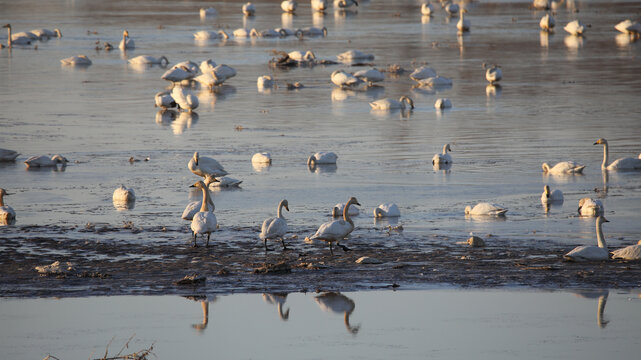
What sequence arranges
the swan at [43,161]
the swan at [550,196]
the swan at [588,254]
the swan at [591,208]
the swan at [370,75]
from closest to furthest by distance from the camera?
the swan at [588,254] → the swan at [591,208] → the swan at [550,196] → the swan at [43,161] → the swan at [370,75]

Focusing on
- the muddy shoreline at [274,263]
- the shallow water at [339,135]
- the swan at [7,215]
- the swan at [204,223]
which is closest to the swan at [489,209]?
the shallow water at [339,135]

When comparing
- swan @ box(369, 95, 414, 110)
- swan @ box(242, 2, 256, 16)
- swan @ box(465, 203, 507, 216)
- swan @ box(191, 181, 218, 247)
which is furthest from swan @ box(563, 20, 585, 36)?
swan @ box(191, 181, 218, 247)

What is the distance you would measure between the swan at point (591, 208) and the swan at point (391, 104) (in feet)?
40.1

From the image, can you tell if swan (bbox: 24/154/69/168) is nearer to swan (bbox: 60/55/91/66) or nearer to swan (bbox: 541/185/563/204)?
swan (bbox: 541/185/563/204)

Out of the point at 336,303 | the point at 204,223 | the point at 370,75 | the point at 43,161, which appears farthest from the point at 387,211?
the point at 370,75

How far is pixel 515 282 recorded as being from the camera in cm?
1168

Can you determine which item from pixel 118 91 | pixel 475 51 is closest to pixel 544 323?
pixel 118 91

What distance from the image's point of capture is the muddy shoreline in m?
11.6

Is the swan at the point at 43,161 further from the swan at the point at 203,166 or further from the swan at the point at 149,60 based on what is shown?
the swan at the point at 149,60

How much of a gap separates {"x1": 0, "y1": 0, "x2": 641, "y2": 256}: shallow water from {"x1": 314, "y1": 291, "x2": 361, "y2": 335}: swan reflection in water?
291 centimetres

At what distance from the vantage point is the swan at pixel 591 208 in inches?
599

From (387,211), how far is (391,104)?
12.3 meters

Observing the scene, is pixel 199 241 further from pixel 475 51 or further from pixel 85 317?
pixel 475 51

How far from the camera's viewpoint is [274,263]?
41.3 ft
